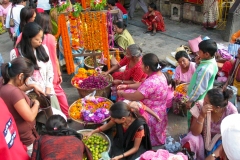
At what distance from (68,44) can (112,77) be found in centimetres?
110

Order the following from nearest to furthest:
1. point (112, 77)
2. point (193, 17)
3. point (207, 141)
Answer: point (207, 141) < point (112, 77) < point (193, 17)

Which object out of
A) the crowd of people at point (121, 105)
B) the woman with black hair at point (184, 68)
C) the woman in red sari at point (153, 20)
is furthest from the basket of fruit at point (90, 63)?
the woman in red sari at point (153, 20)

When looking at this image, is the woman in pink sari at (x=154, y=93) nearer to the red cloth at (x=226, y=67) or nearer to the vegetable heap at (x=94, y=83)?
the vegetable heap at (x=94, y=83)

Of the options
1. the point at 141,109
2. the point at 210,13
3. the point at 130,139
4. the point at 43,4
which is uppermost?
the point at 43,4

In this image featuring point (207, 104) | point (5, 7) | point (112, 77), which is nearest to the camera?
point (207, 104)

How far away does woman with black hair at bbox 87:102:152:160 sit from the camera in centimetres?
342

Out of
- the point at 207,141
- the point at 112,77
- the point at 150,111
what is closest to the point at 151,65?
the point at 150,111

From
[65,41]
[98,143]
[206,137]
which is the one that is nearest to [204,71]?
[206,137]

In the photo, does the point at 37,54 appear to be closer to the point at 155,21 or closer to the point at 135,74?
the point at 135,74

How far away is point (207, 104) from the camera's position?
10.8 ft

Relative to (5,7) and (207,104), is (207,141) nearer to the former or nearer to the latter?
(207,104)

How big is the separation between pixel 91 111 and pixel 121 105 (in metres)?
1.11

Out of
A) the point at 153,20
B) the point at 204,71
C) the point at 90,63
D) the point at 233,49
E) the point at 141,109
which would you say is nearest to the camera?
the point at 204,71

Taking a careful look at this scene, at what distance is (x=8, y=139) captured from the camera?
2.32 meters
